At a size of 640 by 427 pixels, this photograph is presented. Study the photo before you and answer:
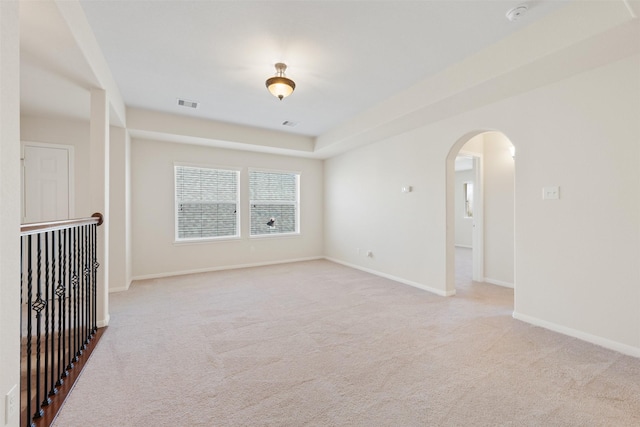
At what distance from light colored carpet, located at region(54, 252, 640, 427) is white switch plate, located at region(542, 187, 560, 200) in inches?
51.7

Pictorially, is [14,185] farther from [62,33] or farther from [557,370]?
[557,370]

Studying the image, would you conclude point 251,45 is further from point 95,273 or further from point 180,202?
point 180,202

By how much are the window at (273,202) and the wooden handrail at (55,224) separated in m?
3.18

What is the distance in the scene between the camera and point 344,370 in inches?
82.5

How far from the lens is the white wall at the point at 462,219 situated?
892 centimetres

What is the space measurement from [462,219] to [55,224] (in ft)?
31.8

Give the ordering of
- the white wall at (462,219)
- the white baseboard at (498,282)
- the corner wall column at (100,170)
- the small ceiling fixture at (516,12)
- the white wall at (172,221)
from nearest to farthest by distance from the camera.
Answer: the small ceiling fixture at (516,12) < the corner wall column at (100,170) < the white baseboard at (498,282) < the white wall at (172,221) < the white wall at (462,219)

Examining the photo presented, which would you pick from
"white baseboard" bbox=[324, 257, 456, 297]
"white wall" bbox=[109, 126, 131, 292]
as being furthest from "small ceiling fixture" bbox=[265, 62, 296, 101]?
"white baseboard" bbox=[324, 257, 456, 297]

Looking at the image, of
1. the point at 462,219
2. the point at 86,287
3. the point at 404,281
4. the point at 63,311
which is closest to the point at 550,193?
the point at 404,281

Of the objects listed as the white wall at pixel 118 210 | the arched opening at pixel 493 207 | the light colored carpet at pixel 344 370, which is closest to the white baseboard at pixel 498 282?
the arched opening at pixel 493 207

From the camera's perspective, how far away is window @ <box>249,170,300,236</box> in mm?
5908

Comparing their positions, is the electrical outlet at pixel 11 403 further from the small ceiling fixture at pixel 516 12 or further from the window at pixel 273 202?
the window at pixel 273 202

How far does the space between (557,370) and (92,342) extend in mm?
3777

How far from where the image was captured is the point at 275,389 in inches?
73.9
